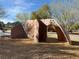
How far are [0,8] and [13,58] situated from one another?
72.7ft

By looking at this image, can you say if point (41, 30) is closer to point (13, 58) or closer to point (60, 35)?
point (60, 35)

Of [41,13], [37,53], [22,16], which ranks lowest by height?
[37,53]

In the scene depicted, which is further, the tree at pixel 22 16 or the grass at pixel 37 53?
the tree at pixel 22 16

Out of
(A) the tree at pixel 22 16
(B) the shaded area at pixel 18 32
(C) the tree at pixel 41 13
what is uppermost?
(C) the tree at pixel 41 13

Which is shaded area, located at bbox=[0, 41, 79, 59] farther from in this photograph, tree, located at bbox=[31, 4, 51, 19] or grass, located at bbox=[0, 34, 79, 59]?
tree, located at bbox=[31, 4, 51, 19]

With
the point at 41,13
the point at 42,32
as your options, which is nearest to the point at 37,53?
the point at 42,32

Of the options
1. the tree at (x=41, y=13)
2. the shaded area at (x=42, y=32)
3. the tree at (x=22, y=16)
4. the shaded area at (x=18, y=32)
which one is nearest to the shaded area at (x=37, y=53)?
the shaded area at (x=42, y=32)

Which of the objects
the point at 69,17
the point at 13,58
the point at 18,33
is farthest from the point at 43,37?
the point at 69,17

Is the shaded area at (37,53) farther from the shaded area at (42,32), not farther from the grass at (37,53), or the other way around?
the shaded area at (42,32)

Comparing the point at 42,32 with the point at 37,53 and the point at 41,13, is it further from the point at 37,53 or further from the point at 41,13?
the point at 41,13

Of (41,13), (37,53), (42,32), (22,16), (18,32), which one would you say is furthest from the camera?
(41,13)

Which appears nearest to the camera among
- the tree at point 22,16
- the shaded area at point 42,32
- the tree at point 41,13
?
the shaded area at point 42,32

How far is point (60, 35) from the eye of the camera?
18.0 m

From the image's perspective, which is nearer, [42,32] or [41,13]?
[42,32]
